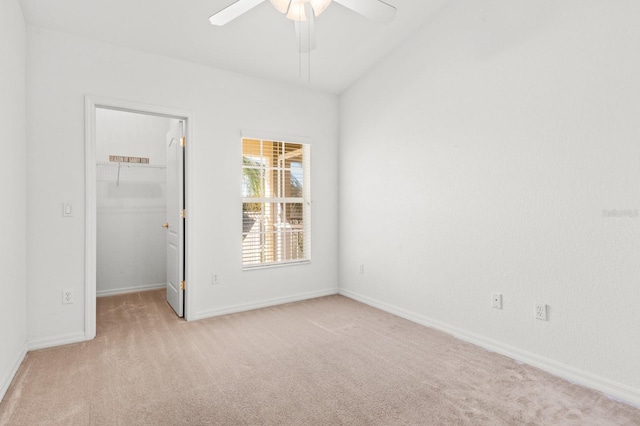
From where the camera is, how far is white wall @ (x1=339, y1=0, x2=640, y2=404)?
2182 millimetres

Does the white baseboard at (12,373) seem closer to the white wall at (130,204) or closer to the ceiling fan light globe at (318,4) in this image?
the white wall at (130,204)

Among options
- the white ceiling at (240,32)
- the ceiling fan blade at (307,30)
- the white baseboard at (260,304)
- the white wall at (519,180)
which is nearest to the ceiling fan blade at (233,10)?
the ceiling fan blade at (307,30)

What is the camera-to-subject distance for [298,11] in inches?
90.7

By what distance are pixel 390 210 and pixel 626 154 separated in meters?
2.06

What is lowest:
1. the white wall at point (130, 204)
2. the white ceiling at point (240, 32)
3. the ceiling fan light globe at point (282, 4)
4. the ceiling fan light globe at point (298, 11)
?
the white wall at point (130, 204)

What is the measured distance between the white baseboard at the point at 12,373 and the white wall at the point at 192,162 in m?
0.20

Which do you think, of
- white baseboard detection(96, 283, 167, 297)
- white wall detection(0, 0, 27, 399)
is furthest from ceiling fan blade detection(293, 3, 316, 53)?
white baseboard detection(96, 283, 167, 297)

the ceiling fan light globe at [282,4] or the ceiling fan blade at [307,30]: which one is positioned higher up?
the ceiling fan light globe at [282,4]

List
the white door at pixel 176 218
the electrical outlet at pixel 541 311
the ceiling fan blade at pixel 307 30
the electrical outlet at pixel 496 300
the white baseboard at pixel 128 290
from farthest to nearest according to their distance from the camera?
the white baseboard at pixel 128 290
the white door at pixel 176 218
the electrical outlet at pixel 496 300
the electrical outlet at pixel 541 311
the ceiling fan blade at pixel 307 30

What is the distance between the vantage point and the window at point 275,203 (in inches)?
159

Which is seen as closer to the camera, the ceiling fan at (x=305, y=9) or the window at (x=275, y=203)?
the ceiling fan at (x=305, y=9)

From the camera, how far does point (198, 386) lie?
2244 mm

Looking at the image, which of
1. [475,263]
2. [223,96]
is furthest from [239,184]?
[475,263]

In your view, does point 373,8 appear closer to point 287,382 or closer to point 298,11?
point 298,11
